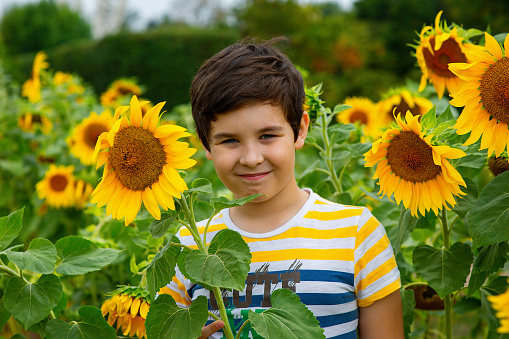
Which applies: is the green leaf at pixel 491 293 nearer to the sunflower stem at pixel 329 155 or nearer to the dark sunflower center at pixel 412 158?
the dark sunflower center at pixel 412 158

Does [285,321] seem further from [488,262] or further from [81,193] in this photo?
[81,193]

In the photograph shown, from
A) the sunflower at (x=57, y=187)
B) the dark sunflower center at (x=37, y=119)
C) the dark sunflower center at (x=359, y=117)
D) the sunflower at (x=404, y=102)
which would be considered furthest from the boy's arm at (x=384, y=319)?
the dark sunflower center at (x=37, y=119)

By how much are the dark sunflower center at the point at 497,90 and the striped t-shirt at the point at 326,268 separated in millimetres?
398

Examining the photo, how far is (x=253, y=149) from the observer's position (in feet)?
4.59

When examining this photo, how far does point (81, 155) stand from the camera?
2.99m

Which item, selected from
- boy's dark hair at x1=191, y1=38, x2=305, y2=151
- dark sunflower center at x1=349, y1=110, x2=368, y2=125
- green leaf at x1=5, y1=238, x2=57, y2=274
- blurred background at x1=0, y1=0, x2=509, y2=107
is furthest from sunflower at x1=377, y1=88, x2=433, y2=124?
blurred background at x1=0, y1=0, x2=509, y2=107

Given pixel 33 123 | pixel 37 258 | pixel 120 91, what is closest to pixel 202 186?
pixel 37 258

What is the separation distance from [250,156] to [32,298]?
1.91 ft

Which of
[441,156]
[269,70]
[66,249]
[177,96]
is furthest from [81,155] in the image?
[177,96]

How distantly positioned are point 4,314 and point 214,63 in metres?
0.81

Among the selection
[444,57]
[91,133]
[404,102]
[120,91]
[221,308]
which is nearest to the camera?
[221,308]

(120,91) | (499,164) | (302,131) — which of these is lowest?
(499,164)

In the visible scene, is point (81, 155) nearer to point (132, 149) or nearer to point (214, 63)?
point (214, 63)

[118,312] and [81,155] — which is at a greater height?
[81,155]
